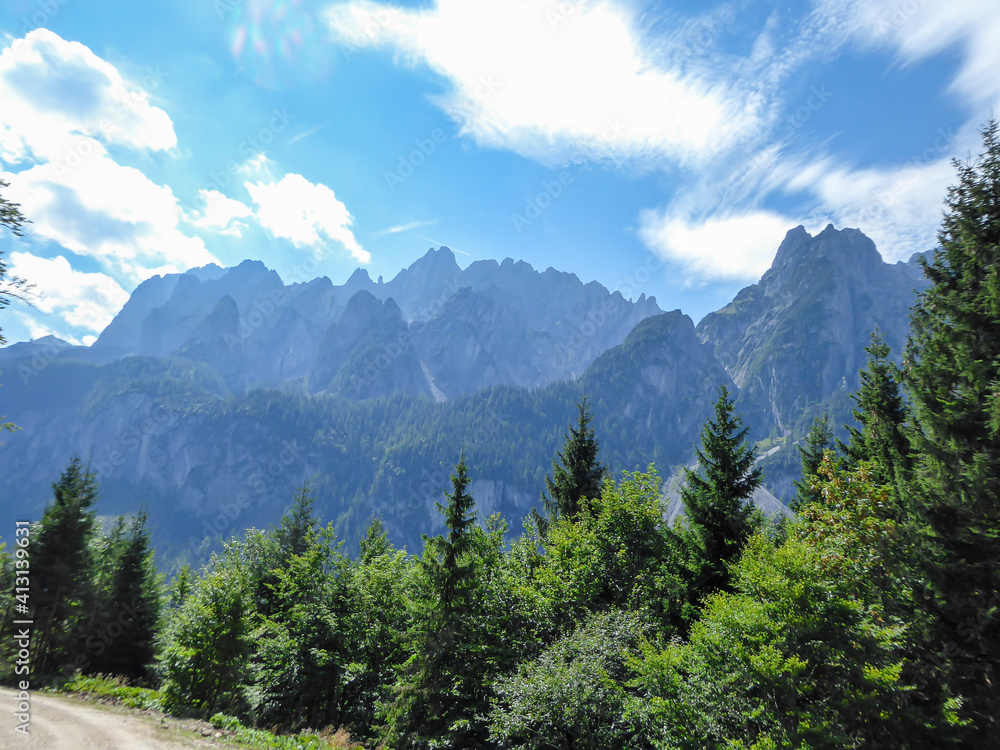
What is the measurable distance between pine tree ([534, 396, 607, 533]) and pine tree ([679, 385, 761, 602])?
947cm

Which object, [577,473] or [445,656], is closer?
[445,656]

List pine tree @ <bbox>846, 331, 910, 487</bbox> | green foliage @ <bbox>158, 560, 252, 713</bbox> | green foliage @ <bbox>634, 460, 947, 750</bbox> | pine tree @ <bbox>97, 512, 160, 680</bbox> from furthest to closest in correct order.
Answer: pine tree @ <bbox>97, 512, 160, 680</bbox> < green foliage @ <bbox>158, 560, 252, 713</bbox> < pine tree @ <bbox>846, 331, 910, 487</bbox> < green foliage @ <bbox>634, 460, 947, 750</bbox>

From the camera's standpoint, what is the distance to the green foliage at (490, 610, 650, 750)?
14.3 meters

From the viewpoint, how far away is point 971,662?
1241cm

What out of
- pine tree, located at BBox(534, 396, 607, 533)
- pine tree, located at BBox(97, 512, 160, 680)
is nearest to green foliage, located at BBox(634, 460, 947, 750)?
pine tree, located at BBox(534, 396, 607, 533)

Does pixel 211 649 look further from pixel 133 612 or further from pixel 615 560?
pixel 615 560

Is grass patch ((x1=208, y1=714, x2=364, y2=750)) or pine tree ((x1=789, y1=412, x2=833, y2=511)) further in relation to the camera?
pine tree ((x1=789, y1=412, x2=833, y2=511))

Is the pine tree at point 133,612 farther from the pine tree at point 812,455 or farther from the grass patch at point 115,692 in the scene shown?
the pine tree at point 812,455

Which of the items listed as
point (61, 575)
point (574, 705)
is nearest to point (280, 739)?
point (574, 705)

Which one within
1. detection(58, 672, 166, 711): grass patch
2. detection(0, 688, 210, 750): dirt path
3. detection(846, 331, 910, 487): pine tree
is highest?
detection(846, 331, 910, 487): pine tree

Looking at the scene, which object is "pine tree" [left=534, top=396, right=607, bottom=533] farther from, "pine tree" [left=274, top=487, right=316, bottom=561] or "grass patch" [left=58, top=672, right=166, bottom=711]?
"pine tree" [left=274, top=487, right=316, bottom=561]

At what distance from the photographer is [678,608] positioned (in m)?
19.2

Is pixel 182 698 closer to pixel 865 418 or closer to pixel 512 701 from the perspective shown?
pixel 512 701

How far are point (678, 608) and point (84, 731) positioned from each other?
Answer: 1998cm
